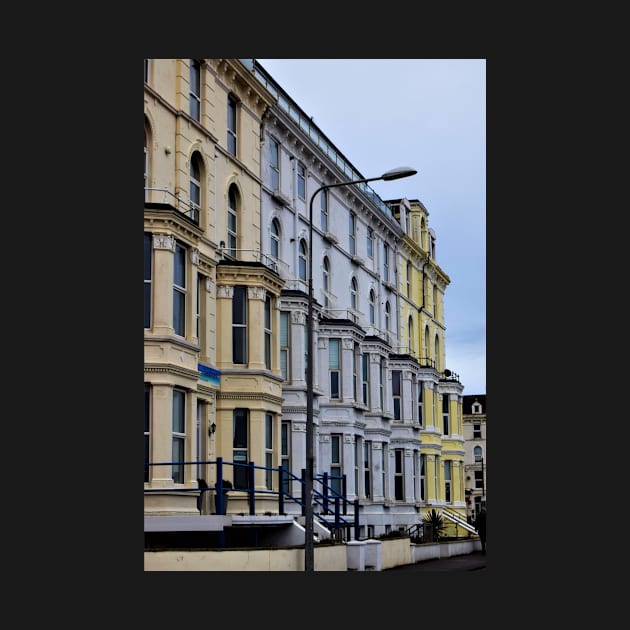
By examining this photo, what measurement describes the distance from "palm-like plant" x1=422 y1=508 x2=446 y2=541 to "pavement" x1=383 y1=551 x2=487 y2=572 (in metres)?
1.99

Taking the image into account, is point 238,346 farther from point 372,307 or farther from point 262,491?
point 372,307

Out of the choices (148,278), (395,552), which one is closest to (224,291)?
(148,278)

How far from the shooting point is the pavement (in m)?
18.7

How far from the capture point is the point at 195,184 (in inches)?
862

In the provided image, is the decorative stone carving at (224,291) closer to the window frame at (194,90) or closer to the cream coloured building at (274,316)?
the cream coloured building at (274,316)

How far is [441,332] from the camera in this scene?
81.3 feet

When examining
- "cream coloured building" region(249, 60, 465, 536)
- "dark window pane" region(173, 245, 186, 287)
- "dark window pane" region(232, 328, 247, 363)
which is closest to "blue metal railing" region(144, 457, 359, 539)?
"cream coloured building" region(249, 60, 465, 536)

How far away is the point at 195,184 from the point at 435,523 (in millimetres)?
9167

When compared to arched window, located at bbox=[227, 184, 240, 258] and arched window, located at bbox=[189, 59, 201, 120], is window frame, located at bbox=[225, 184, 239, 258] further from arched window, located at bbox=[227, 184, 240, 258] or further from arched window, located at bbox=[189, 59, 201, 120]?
arched window, located at bbox=[189, 59, 201, 120]

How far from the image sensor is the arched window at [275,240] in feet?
83.2

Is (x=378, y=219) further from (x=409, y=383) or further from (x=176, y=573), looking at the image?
(x=176, y=573)

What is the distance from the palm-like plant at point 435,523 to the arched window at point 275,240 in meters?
6.72

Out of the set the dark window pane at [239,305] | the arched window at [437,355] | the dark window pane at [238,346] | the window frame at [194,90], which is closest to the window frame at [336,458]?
the arched window at [437,355]

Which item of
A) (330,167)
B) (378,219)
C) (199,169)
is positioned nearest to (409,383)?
(378,219)
